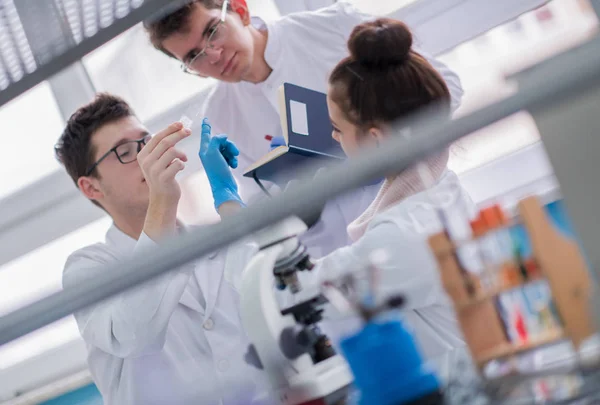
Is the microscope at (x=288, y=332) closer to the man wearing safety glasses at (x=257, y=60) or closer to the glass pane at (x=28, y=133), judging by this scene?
the man wearing safety glasses at (x=257, y=60)

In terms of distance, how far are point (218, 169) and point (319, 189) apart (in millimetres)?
1246

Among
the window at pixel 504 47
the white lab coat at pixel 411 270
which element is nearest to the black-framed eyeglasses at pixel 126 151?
the white lab coat at pixel 411 270

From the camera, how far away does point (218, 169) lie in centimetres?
187

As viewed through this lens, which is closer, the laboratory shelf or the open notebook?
the laboratory shelf

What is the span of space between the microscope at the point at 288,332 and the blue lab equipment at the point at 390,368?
0.13 metres

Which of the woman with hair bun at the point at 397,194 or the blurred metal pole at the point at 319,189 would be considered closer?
the blurred metal pole at the point at 319,189

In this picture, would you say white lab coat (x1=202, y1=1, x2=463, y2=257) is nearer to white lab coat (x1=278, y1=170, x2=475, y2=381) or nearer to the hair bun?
the hair bun

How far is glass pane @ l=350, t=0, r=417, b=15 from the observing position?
2725 mm

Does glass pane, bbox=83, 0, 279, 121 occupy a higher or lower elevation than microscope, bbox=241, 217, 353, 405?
higher

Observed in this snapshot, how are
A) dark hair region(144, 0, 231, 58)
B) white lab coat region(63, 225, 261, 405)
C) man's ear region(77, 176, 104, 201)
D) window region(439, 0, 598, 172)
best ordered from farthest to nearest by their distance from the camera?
window region(439, 0, 598, 172), man's ear region(77, 176, 104, 201), dark hair region(144, 0, 231, 58), white lab coat region(63, 225, 261, 405)

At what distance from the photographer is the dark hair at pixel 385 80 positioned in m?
1.71

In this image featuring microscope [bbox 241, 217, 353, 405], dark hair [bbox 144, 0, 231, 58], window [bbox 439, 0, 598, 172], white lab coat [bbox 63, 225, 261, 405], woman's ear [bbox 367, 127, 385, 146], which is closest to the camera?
microscope [bbox 241, 217, 353, 405]

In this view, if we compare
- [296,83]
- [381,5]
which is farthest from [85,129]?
[381,5]

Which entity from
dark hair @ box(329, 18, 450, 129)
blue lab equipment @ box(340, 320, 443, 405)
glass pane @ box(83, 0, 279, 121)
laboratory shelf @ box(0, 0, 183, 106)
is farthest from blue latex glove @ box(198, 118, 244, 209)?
glass pane @ box(83, 0, 279, 121)
